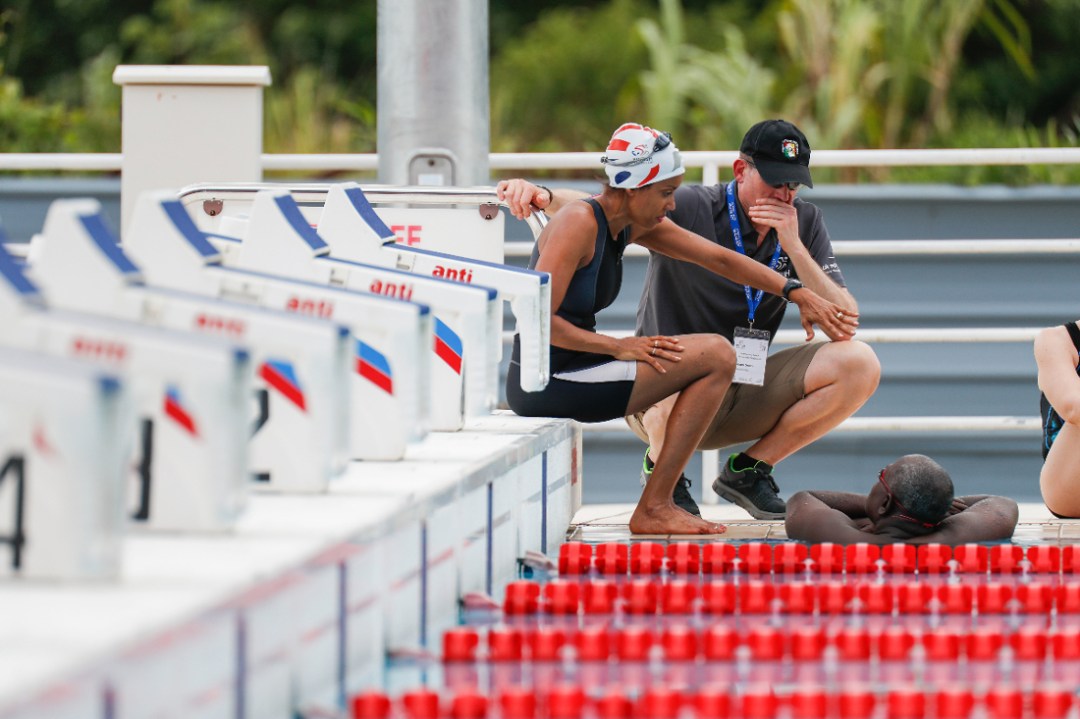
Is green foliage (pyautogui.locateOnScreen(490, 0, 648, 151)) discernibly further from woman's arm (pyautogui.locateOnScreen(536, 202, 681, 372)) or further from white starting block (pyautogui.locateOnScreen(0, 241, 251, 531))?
white starting block (pyautogui.locateOnScreen(0, 241, 251, 531))

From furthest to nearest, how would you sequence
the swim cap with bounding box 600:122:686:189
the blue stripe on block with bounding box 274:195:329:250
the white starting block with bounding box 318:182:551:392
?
the swim cap with bounding box 600:122:686:189 → the white starting block with bounding box 318:182:551:392 → the blue stripe on block with bounding box 274:195:329:250

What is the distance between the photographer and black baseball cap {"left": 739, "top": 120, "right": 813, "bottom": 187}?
16.1ft

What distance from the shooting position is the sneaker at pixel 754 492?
504 cm

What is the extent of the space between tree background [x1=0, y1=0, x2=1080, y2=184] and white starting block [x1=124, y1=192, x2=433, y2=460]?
470 cm

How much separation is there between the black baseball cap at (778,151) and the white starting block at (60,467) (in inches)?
116

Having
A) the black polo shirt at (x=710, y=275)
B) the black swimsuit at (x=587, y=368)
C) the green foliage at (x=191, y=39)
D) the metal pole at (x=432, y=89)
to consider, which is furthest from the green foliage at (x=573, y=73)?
the black swimsuit at (x=587, y=368)

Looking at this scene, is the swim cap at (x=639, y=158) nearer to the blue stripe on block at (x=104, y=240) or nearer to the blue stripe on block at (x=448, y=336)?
the blue stripe on block at (x=448, y=336)

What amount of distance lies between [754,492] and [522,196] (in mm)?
1077

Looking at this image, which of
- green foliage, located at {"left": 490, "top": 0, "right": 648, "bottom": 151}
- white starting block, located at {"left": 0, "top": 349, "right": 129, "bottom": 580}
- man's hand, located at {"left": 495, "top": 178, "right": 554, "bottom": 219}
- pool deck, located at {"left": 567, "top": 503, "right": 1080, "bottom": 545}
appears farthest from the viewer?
green foliage, located at {"left": 490, "top": 0, "right": 648, "bottom": 151}

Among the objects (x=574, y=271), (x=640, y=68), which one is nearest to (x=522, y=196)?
(x=574, y=271)

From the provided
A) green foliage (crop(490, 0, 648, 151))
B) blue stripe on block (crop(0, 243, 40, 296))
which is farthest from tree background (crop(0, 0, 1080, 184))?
blue stripe on block (crop(0, 243, 40, 296))

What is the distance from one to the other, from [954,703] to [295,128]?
23.8ft

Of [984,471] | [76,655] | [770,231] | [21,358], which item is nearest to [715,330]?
[770,231]

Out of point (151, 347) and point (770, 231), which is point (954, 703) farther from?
point (770, 231)
